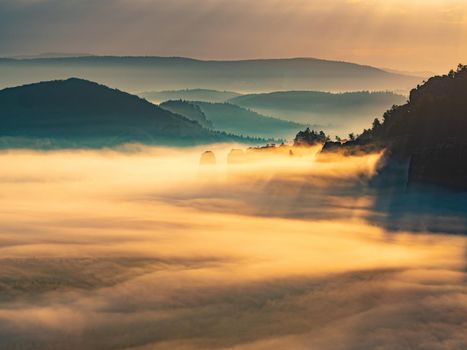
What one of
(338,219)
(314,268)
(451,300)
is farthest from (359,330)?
(338,219)

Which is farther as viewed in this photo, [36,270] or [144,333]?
[36,270]

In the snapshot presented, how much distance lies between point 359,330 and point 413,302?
1211cm

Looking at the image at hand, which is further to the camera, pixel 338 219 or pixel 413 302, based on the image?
pixel 338 219

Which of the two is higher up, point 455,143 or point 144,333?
point 455,143

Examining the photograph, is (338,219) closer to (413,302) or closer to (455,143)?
(455,143)

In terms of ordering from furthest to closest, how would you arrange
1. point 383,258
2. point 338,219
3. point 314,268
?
1. point 338,219
2. point 383,258
3. point 314,268

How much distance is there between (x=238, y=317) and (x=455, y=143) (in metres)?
132

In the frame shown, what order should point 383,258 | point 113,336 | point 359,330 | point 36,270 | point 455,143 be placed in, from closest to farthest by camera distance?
point 113,336, point 359,330, point 36,270, point 383,258, point 455,143

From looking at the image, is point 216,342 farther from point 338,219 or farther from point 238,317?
point 338,219

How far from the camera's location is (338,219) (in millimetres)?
178250

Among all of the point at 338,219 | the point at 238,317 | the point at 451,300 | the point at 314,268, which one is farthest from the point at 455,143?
the point at 238,317

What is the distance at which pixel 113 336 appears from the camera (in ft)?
207

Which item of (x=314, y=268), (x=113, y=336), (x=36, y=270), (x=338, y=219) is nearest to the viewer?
(x=113, y=336)

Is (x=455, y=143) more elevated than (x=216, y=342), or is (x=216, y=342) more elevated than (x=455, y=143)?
(x=455, y=143)
